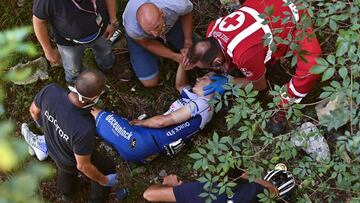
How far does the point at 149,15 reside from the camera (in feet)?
13.8

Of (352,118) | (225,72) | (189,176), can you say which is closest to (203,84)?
(225,72)

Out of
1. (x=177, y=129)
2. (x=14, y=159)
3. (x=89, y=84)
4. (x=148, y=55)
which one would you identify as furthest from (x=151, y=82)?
(x=14, y=159)

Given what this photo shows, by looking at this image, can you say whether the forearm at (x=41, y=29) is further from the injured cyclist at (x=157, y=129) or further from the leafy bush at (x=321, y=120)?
the leafy bush at (x=321, y=120)

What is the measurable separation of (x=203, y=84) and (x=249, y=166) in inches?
49.6

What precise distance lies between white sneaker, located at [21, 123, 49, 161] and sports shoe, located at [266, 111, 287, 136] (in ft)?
6.92

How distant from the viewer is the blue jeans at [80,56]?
4.50m

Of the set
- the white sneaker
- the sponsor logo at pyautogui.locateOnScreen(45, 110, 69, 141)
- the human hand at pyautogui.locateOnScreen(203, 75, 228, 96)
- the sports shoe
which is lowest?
the white sneaker

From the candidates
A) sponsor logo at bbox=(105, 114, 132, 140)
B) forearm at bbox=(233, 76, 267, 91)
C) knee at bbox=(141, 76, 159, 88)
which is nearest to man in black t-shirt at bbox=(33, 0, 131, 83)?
knee at bbox=(141, 76, 159, 88)

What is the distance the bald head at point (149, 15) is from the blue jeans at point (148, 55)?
0.61 metres

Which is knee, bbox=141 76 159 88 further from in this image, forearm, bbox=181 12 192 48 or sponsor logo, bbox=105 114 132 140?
sponsor logo, bbox=105 114 132 140

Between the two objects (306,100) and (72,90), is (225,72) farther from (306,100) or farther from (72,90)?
(72,90)

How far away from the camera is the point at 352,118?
118 inches

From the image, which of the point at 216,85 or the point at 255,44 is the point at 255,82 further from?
the point at 255,44

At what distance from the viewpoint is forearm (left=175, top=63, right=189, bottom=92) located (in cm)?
484
